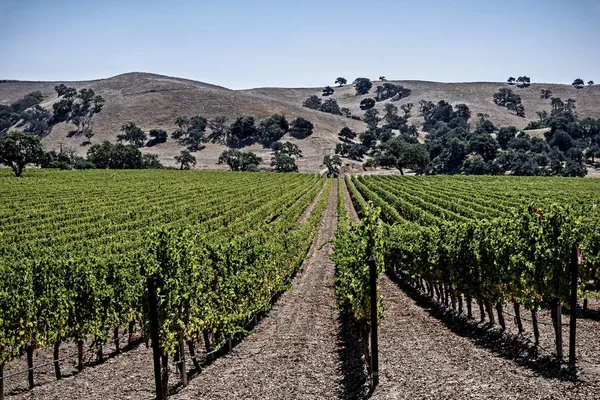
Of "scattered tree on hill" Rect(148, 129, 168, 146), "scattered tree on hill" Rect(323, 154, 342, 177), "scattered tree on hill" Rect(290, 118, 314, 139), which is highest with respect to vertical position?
"scattered tree on hill" Rect(290, 118, 314, 139)

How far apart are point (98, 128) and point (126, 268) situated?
195341mm

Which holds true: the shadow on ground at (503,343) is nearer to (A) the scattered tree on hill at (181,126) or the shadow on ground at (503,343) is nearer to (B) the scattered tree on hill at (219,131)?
(B) the scattered tree on hill at (219,131)

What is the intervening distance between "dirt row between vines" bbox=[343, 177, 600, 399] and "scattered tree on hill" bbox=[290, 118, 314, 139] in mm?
174669

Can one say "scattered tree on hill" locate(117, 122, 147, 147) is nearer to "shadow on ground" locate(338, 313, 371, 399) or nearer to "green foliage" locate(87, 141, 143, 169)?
"green foliage" locate(87, 141, 143, 169)

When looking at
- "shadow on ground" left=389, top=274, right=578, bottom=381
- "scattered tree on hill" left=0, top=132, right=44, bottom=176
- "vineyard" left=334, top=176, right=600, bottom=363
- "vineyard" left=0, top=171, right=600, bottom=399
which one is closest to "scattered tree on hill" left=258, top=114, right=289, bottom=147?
"scattered tree on hill" left=0, top=132, right=44, bottom=176

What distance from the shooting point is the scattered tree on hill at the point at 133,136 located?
18050 cm

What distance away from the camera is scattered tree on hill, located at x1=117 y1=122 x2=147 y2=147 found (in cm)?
18050

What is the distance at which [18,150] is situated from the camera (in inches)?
3548

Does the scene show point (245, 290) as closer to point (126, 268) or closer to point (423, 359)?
point (126, 268)

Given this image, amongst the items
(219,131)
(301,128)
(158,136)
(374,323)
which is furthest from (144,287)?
(301,128)

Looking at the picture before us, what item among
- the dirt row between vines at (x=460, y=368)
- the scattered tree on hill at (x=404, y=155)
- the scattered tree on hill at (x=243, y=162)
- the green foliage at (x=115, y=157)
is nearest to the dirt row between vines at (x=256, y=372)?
the dirt row between vines at (x=460, y=368)

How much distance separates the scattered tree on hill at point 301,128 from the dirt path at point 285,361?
555 ft

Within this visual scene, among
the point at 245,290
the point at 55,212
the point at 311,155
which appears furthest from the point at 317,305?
the point at 311,155

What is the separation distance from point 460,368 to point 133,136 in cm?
17973
